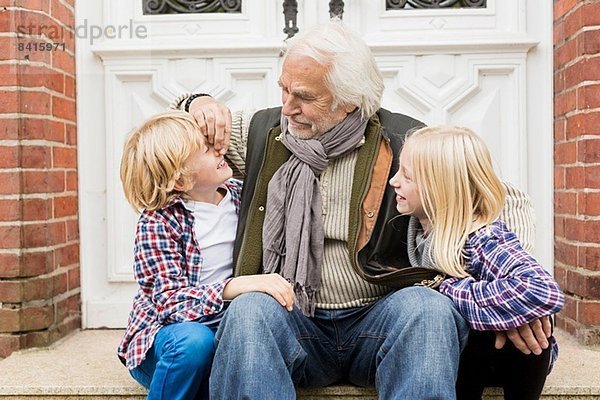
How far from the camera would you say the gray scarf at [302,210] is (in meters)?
2.15

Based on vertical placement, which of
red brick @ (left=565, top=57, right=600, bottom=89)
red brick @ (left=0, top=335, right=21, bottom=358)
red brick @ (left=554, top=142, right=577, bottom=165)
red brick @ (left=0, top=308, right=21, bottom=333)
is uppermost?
red brick @ (left=565, top=57, right=600, bottom=89)

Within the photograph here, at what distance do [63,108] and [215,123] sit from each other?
34.4 inches

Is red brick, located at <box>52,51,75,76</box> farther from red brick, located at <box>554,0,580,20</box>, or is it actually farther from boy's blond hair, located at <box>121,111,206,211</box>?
red brick, located at <box>554,0,580,20</box>

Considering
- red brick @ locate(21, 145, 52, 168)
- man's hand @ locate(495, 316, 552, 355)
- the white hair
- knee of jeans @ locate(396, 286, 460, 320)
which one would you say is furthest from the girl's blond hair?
red brick @ locate(21, 145, 52, 168)

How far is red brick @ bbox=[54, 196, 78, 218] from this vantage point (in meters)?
2.78

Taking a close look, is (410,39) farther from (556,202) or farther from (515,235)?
(515,235)

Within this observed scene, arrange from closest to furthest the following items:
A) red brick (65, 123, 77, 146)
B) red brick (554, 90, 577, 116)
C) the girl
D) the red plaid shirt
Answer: the girl < the red plaid shirt < red brick (554, 90, 577, 116) < red brick (65, 123, 77, 146)

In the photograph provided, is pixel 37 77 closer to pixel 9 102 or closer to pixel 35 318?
pixel 9 102

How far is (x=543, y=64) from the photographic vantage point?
288 cm

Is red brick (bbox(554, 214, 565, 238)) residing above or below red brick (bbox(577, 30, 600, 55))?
below

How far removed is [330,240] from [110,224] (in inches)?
43.6

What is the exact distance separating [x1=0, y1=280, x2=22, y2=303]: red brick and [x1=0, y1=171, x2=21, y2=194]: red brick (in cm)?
31

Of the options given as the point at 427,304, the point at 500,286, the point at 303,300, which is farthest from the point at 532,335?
the point at 303,300

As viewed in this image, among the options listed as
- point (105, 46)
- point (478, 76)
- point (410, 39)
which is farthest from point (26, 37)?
point (478, 76)
